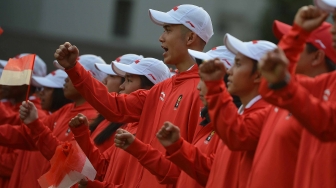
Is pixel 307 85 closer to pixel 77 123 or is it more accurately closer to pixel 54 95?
pixel 77 123

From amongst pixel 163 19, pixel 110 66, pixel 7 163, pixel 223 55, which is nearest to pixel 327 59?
pixel 223 55

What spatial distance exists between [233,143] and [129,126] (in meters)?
2.48

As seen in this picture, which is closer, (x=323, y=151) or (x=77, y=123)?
(x=323, y=151)

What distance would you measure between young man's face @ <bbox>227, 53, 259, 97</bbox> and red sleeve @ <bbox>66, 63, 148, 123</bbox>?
1.67 m

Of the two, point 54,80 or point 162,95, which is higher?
point 162,95

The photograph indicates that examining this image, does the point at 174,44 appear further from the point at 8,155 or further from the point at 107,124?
the point at 8,155

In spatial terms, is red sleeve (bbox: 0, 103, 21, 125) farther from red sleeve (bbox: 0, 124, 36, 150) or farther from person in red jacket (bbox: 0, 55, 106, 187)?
red sleeve (bbox: 0, 124, 36, 150)

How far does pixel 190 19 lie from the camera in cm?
596

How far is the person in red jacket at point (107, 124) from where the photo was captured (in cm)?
688

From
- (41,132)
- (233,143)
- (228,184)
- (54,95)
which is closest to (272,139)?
(233,143)

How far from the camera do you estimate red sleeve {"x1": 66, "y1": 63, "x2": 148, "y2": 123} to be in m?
5.89

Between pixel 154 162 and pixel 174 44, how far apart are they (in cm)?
105

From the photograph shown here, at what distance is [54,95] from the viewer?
874cm

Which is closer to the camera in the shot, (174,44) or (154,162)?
(154,162)
